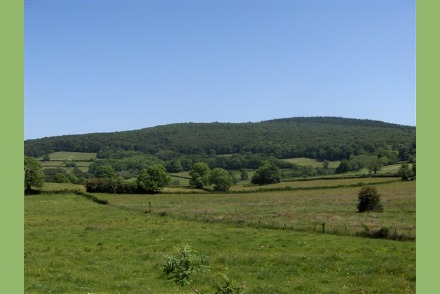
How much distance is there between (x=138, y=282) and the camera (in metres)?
16.8

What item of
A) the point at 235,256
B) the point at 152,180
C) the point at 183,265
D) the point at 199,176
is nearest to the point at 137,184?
the point at 152,180

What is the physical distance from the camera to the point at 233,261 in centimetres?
2064

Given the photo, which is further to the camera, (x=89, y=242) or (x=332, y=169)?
(x=332, y=169)

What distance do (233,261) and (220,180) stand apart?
297ft

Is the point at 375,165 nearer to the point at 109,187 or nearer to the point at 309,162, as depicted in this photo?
the point at 309,162

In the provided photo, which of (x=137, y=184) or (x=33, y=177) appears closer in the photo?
(x=33, y=177)

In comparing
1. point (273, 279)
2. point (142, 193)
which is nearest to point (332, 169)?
point (142, 193)

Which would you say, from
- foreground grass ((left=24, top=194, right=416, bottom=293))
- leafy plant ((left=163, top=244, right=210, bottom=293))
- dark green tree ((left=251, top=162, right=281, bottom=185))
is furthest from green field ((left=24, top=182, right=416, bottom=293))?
dark green tree ((left=251, top=162, right=281, bottom=185))

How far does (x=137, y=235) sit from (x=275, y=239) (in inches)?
409

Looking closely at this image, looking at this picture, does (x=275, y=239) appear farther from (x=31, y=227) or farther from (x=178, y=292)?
(x=31, y=227)

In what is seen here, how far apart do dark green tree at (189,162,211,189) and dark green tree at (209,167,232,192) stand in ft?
9.61

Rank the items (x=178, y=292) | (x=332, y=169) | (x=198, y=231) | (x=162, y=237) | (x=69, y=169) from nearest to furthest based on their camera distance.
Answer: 1. (x=178, y=292)
2. (x=162, y=237)
3. (x=198, y=231)
4. (x=332, y=169)
5. (x=69, y=169)

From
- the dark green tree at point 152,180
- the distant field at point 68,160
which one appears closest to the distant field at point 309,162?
the dark green tree at point 152,180

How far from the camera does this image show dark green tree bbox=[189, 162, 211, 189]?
4577 inches
